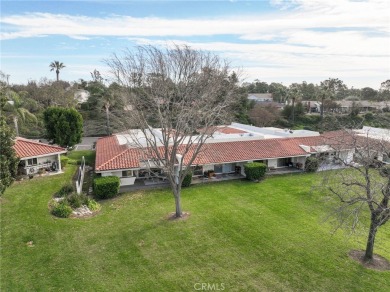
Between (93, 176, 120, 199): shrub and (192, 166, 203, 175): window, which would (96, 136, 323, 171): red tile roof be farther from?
(93, 176, 120, 199): shrub

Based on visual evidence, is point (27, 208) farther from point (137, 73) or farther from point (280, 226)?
point (280, 226)

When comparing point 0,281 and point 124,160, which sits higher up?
point 124,160

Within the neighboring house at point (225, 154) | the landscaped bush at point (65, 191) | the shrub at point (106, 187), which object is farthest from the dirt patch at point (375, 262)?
the landscaped bush at point (65, 191)

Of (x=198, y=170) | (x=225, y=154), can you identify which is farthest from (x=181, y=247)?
(x=225, y=154)

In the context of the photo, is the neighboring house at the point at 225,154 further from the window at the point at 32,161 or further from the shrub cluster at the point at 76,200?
the window at the point at 32,161

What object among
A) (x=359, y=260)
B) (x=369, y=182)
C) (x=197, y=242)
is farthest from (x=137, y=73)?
(x=359, y=260)
